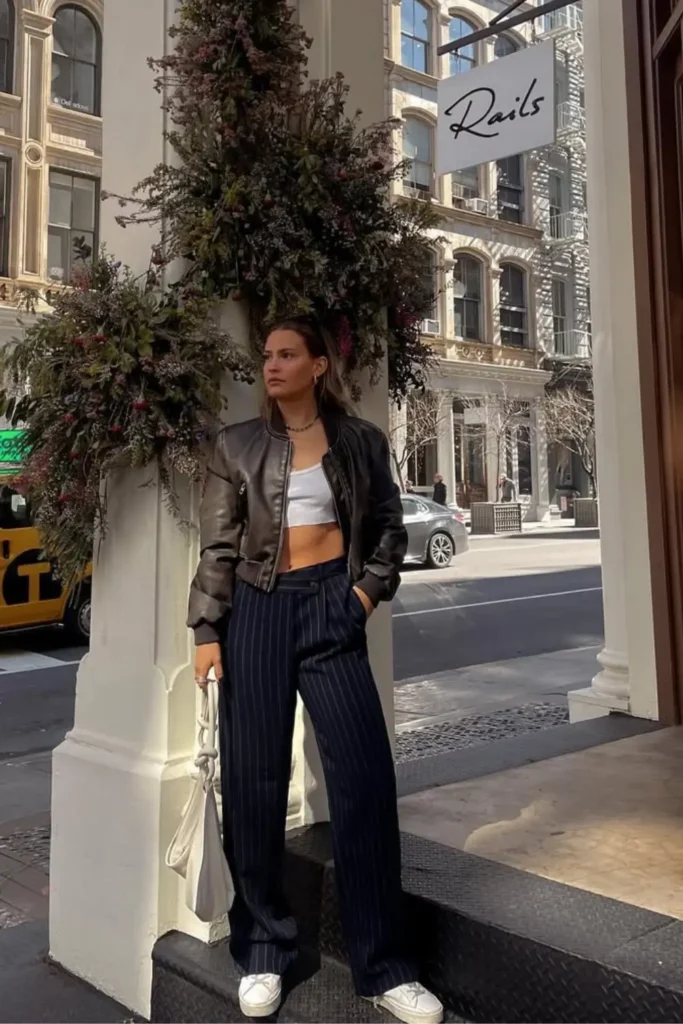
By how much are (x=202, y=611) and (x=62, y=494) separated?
0.76 m

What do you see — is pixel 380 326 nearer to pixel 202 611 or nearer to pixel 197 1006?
pixel 202 611

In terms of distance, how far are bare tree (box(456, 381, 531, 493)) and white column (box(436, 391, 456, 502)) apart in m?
1.02

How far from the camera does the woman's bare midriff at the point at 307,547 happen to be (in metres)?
2.61

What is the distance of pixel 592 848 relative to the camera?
309 cm

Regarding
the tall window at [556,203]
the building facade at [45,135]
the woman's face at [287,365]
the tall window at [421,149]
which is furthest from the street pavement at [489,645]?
the tall window at [556,203]

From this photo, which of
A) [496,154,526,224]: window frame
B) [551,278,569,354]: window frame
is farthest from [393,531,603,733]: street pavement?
[496,154,526,224]: window frame

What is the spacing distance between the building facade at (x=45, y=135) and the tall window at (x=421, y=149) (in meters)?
11.1

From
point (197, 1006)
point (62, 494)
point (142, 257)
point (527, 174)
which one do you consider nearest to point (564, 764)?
point (197, 1006)

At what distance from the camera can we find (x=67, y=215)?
21391 mm

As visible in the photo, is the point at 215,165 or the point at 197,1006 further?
the point at 215,165

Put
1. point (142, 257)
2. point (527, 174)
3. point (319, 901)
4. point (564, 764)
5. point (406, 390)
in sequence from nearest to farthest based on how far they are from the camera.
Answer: point (319, 901), point (142, 257), point (406, 390), point (564, 764), point (527, 174)

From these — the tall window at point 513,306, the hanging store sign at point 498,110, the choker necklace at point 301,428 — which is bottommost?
the choker necklace at point 301,428

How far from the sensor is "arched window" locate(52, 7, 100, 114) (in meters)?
21.4

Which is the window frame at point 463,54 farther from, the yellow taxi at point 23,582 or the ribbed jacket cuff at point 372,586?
the ribbed jacket cuff at point 372,586
